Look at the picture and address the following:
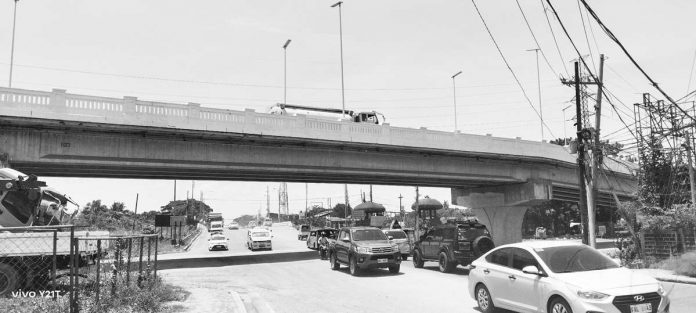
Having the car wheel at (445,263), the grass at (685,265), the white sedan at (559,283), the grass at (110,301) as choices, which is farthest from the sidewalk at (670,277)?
the grass at (110,301)

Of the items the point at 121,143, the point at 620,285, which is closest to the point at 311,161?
the point at 121,143

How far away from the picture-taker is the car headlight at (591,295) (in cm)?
740

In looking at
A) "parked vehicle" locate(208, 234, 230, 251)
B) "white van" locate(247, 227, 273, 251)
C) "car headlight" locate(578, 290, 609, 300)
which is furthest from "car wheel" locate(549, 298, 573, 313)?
"parked vehicle" locate(208, 234, 230, 251)

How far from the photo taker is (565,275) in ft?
26.7

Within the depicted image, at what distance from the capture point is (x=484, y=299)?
10.1 metres

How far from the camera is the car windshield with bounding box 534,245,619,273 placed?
27.7 feet

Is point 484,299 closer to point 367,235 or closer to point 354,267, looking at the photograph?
point 354,267

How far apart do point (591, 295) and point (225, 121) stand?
19896mm

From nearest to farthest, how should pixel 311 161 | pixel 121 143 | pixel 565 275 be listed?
pixel 565 275 → pixel 121 143 → pixel 311 161

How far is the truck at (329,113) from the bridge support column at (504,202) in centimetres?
1101

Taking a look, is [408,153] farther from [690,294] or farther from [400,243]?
[690,294]

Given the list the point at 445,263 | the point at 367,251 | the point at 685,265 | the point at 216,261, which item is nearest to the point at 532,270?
the point at 367,251

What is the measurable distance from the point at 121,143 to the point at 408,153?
16.6m

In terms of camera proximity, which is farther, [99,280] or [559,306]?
[99,280]
